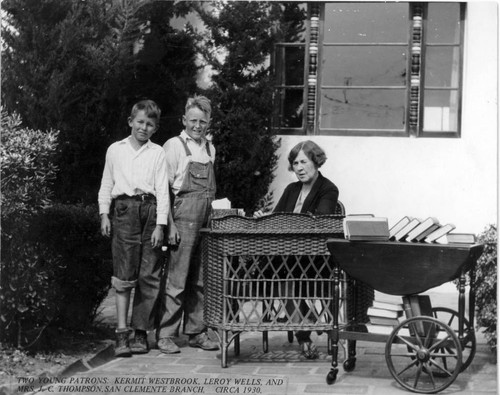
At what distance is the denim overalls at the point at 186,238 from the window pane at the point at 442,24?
364cm

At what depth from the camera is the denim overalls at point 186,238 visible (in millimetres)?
5742

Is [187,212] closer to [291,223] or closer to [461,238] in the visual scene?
[291,223]

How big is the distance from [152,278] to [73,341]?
79 cm

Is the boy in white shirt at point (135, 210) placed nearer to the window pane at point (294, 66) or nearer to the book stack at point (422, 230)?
the book stack at point (422, 230)

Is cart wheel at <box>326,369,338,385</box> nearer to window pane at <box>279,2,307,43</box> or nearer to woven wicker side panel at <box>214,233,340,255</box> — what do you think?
woven wicker side panel at <box>214,233,340,255</box>

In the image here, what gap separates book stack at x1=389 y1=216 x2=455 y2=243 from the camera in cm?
466

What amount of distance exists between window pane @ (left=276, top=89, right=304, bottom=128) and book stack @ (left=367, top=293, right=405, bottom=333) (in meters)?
3.86

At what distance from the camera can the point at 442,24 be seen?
326 inches

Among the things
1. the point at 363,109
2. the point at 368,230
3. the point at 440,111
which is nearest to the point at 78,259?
the point at 368,230

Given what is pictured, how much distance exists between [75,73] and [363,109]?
3528 mm

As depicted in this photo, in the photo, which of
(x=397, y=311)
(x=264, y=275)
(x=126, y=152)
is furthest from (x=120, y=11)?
(x=397, y=311)

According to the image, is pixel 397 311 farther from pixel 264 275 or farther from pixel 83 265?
pixel 83 265

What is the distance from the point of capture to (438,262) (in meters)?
4.55

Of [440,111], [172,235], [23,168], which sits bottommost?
[172,235]
